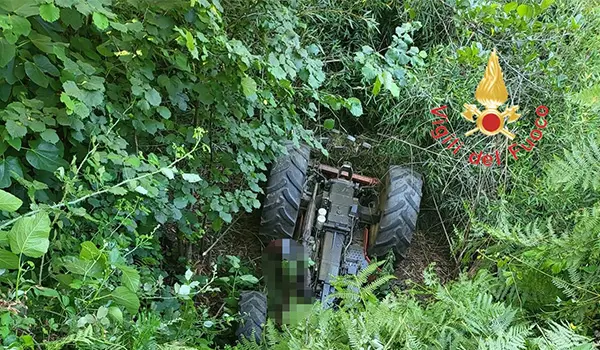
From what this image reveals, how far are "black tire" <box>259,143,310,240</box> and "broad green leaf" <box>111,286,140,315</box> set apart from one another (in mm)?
1347

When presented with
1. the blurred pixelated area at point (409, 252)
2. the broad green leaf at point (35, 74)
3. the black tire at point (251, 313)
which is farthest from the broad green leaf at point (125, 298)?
the blurred pixelated area at point (409, 252)

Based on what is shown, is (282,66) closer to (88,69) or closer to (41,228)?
(88,69)

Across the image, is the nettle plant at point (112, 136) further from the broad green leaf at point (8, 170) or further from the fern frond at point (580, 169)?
the fern frond at point (580, 169)

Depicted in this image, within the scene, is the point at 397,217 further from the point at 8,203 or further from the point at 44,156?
the point at 8,203

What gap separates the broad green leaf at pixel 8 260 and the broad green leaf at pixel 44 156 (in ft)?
1.22

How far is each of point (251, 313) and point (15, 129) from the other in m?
1.20

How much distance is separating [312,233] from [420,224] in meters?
1.06

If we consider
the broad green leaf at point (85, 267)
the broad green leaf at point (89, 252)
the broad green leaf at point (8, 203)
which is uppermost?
the broad green leaf at point (8, 203)

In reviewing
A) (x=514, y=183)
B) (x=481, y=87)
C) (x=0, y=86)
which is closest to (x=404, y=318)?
(x=0, y=86)

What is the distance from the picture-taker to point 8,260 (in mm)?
893

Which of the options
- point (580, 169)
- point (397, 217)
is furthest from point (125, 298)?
point (397, 217)

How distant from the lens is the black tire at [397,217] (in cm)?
248

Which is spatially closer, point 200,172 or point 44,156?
point 44,156

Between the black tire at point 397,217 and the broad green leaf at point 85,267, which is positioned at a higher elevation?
the black tire at point 397,217
